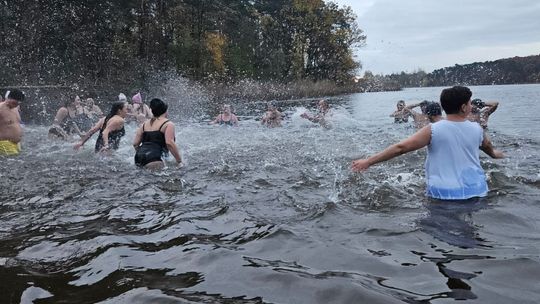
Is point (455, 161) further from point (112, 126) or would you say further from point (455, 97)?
point (112, 126)

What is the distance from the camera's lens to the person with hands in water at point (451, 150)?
Answer: 418cm

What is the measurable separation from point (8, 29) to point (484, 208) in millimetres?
23866

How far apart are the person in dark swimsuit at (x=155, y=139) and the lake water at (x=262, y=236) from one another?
205 mm

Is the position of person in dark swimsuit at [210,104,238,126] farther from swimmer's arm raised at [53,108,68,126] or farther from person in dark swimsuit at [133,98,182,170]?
person in dark swimsuit at [133,98,182,170]

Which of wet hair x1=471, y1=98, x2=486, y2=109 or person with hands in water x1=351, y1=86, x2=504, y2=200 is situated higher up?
wet hair x1=471, y1=98, x2=486, y2=109

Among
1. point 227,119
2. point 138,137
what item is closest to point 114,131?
point 138,137

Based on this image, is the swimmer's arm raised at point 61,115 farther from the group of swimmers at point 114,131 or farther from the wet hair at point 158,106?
the wet hair at point 158,106

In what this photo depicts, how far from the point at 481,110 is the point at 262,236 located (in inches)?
397

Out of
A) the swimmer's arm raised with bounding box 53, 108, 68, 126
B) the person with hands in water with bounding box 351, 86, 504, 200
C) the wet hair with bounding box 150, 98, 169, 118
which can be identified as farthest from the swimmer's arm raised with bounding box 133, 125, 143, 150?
the swimmer's arm raised with bounding box 53, 108, 68, 126

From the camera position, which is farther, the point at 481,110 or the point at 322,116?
the point at 322,116

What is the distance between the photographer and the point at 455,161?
4.25 metres

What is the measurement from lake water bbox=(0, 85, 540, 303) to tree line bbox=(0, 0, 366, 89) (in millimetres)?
15940

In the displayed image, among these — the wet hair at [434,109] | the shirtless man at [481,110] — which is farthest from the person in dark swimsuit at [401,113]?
the wet hair at [434,109]

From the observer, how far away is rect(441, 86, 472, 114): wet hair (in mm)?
4129
